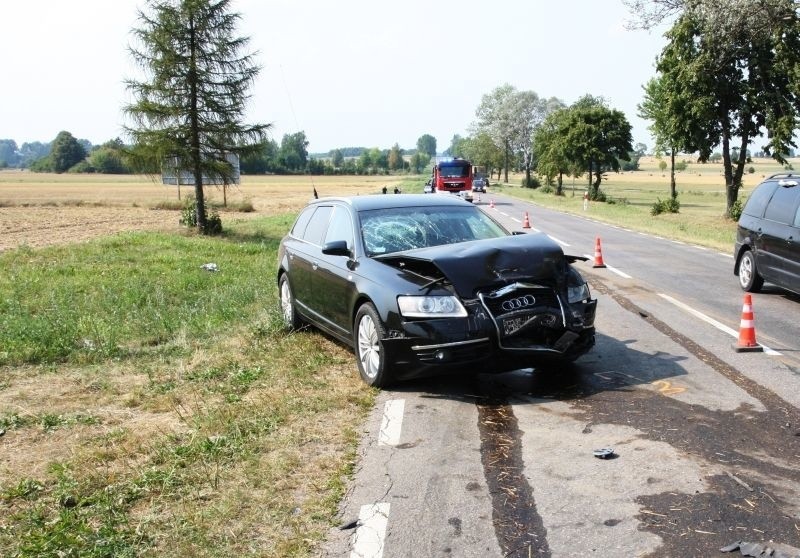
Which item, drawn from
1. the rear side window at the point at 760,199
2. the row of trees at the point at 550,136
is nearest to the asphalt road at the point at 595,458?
the rear side window at the point at 760,199

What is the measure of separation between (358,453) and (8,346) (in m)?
5.62

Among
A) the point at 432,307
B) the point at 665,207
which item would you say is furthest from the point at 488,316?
the point at 665,207

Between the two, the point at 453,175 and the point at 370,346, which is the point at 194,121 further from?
the point at 370,346

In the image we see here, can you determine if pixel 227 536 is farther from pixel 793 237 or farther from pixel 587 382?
pixel 793 237

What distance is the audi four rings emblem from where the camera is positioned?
Answer: 6.24m

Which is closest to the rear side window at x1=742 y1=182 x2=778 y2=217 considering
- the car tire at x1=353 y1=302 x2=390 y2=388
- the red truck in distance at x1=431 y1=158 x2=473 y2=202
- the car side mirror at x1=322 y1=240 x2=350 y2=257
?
the car side mirror at x1=322 y1=240 x2=350 y2=257

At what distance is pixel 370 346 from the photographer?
6.79 m

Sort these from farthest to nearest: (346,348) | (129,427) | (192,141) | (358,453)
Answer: (192,141) < (346,348) < (129,427) < (358,453)

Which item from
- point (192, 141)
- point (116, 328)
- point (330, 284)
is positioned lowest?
point (116, 328)

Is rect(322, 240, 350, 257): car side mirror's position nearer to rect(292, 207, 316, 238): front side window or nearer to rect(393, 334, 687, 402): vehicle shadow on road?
rect(393, 334, 687, 402): vehicle shadow on road

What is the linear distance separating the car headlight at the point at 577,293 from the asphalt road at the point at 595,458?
2.38 feet

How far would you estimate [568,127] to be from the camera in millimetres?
64250

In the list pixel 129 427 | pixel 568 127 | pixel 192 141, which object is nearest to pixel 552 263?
pixel 129 427

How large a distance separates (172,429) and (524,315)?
2.88m
